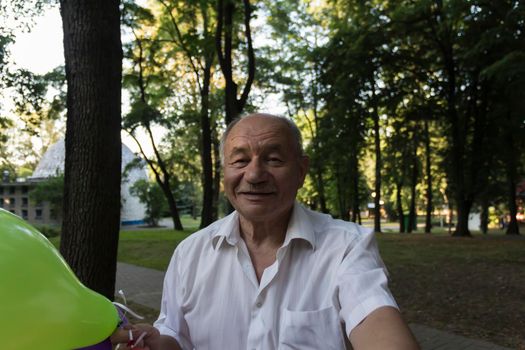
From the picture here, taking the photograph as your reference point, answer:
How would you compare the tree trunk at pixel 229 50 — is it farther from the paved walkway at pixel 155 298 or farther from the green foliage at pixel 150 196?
the green foliage at pixel 150 196

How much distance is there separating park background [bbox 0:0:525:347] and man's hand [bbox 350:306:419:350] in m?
2.84

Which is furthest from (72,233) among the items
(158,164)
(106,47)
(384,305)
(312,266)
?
(158,164)

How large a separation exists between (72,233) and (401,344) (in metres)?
3.12

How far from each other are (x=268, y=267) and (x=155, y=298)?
6.03m

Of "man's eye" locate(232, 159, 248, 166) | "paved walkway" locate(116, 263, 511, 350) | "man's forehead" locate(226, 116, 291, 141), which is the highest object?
"man's forehead" locate(226, 116, 291, 141)

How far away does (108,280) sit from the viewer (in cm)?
395

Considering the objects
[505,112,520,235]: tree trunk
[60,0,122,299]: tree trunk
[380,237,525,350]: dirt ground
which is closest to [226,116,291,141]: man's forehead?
[60,0,122,299]: tree trunk

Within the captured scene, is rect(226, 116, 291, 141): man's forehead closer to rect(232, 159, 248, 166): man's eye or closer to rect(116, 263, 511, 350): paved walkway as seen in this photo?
rect(232, 159, 248, 166): man's eye

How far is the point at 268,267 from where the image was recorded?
191 centimetres

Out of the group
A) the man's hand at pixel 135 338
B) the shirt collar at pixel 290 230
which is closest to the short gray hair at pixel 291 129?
the shirt collar at pixel 290 230

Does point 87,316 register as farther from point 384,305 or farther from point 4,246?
point 384,305

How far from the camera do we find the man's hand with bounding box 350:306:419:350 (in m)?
1.38

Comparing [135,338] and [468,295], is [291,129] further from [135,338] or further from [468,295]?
[468,295]

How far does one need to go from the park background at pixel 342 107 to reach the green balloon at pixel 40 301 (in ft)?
8.86
